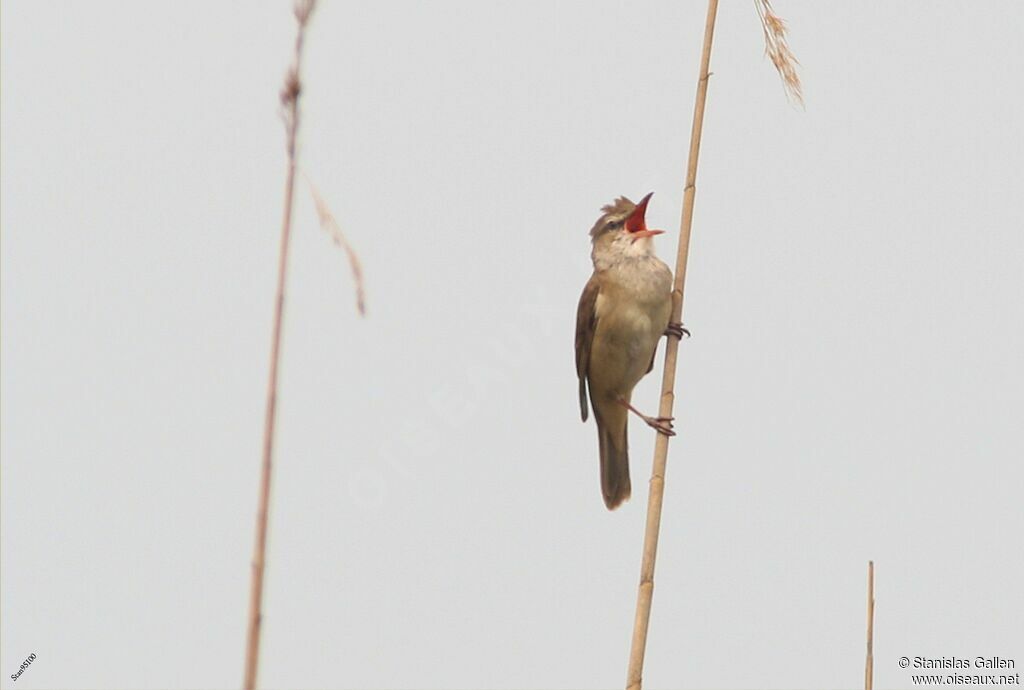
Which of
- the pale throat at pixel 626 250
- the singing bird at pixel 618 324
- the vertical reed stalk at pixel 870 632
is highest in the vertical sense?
the pale throat at pixel 626 250

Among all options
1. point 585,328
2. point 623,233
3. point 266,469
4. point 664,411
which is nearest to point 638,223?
point 623,233

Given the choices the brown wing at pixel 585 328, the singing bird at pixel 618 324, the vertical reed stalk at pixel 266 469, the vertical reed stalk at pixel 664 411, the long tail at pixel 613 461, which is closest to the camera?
the vertical reed stalk at pixel 266 469

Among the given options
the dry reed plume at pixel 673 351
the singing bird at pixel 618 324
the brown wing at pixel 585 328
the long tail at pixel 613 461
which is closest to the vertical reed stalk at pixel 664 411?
the dry reed plume at pixel 673 351

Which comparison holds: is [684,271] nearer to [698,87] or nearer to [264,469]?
[698,87]

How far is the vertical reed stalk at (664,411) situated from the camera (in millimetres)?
3002

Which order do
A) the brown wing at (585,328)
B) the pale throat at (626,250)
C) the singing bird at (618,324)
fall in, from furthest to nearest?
1. the brown wing at (585,328)
2. the pale throat at (626,250)
3. the singing bird at (618,324)

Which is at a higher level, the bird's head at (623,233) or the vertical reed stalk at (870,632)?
the bird's head at (623,233)

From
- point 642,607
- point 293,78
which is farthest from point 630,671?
point 293,78

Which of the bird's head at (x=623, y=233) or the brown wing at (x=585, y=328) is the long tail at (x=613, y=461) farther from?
the bird's head at (x=623, y=233)

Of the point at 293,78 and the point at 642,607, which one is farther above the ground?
the point at 293,78

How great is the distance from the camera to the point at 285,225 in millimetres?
1822

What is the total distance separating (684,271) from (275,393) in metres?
2.26

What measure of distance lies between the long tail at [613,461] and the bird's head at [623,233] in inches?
36.3

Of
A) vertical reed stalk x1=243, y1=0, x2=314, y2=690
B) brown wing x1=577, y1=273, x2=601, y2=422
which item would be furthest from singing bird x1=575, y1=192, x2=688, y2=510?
vertical reed stalk x1=243, y1=0, x2=314, y2=690
